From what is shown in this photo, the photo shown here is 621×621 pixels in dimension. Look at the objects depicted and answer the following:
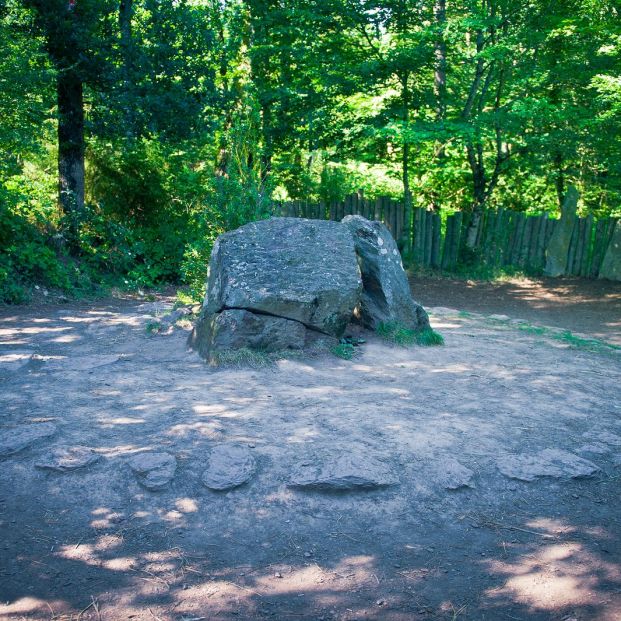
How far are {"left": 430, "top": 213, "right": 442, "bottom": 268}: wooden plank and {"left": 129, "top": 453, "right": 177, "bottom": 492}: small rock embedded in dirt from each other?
36.4ft

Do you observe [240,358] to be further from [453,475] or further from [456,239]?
[456,239]

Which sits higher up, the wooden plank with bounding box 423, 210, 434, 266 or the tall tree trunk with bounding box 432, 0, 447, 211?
the tall tree trunk with bounding box 432, 0, 447, 211

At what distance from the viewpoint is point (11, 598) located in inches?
106

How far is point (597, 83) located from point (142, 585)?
11.8m

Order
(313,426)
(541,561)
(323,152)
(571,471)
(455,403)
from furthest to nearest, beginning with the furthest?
1. (323,152)
2. (455,403)
3. (313,426)
4. (571,471)
5. (541,561)

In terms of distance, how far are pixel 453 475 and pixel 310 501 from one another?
2.88 feet

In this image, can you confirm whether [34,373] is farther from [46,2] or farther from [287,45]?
[287,45]

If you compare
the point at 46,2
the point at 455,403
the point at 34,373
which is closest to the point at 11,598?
the point at 34,373

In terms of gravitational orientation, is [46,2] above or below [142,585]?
above

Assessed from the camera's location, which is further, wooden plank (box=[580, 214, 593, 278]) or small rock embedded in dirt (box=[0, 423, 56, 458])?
wooden plank (box=[580, 214, 593, 278])

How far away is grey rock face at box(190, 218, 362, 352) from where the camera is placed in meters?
5.92

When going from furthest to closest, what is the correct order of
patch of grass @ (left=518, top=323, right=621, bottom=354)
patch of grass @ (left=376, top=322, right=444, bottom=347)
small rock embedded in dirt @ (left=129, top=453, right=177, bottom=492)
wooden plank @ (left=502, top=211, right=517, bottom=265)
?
wooden plank @ (left=502, top=211, right=517, bottom=265)
patch of grass @ (left=518, top=323, right=621, bottom=354)
patch of grass @ (left=376, top=322, right=444, bottom=347)
small rock embedded in dirt @ (left=129, top=453, right=177, bottom=492)

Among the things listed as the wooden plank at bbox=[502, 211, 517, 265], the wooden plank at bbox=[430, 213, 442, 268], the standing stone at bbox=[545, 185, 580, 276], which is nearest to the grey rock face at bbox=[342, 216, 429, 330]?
the wooden plank at bbox=[430, 213, 442, 268]

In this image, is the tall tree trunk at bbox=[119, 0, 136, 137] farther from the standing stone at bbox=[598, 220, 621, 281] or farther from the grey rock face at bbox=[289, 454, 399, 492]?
the standing stone at bbox=[598, 220, 621, 281]
